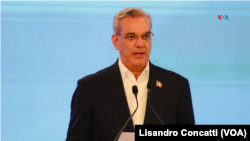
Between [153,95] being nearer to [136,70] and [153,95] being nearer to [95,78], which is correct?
[136,70]

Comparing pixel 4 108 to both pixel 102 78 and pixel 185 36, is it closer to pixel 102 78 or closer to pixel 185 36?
pixel 102 78

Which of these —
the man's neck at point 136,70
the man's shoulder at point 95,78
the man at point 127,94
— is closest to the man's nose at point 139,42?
the man at point 127,94

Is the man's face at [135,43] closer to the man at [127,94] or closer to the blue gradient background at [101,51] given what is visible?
the man at [127,94]

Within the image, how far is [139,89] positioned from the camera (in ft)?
5.56

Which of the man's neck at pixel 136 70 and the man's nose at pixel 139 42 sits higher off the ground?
the man's nose at pixel 139 42

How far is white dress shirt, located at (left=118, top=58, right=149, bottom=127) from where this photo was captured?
5.34 feet

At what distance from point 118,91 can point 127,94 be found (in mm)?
90

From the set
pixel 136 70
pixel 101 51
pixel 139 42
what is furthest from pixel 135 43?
pixel 101 51

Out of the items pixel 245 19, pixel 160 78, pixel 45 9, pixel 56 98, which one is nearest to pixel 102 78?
Answer: pixel 160 78

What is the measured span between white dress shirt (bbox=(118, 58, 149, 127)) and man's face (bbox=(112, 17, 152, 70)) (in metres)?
0.06

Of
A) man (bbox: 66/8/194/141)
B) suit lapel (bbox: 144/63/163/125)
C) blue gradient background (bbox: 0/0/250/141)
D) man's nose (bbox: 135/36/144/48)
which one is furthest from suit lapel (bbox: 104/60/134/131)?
blue gradient background (bbox: 0/0/250/141)

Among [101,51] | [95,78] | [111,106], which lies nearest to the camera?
[111,106]

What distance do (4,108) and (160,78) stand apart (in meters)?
2.16

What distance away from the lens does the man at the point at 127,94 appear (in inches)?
60.7
